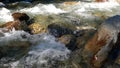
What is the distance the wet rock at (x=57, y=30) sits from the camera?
364 inches

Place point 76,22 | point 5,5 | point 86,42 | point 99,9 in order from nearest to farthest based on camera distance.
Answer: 1. point 86,42
2. point 76,22
3. point 99,9
4. point 5,5

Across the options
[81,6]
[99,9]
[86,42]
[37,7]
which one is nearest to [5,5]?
[37,7]

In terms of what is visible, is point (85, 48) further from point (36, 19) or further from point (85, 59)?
point (36, 19)

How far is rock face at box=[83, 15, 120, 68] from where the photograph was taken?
6.66 meters

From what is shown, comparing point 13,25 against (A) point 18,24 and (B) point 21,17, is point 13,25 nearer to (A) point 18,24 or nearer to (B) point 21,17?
(A) point 18,24

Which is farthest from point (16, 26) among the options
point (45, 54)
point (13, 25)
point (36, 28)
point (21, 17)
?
point (45, 54)

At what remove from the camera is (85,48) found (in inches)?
285

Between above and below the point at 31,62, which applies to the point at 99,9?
below

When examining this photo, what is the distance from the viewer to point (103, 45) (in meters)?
6.83

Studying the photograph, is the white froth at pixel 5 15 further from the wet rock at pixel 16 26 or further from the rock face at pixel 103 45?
the rock face at pixel 103 45

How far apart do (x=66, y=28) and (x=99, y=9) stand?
10.5ft

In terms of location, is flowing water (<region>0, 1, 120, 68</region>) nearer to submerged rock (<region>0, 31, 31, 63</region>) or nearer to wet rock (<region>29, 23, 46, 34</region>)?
submerged rock (<region>0, 31, 31, 63</region>)

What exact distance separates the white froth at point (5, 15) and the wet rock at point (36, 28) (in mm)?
1208

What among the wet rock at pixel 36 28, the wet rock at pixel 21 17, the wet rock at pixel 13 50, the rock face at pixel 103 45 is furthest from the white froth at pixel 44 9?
the rock face at pixel 103 45
